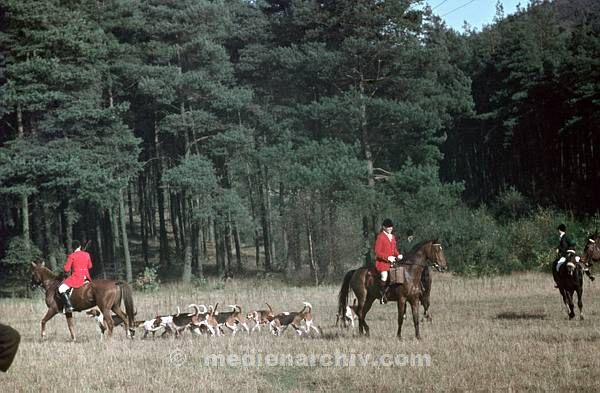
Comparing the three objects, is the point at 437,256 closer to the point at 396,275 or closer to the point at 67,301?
the point at 396,275

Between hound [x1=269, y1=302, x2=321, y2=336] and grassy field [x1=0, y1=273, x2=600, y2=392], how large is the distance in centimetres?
23

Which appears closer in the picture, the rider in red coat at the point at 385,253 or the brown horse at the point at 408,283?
the brown horse at the point at 408,283

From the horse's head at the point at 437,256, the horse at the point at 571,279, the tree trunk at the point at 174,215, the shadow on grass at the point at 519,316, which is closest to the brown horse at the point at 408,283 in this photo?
the horse's head at the point at 437,256

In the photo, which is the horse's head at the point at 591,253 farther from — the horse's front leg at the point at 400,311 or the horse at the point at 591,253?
the horse's front leg at the point at 400,311

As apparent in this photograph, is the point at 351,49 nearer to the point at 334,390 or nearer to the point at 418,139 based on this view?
the point at 418,139

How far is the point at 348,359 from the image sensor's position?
44.4ft

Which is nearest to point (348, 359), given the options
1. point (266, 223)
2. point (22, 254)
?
point (22, 254)

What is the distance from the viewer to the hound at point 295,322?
59.4ft

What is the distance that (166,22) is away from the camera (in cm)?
4453

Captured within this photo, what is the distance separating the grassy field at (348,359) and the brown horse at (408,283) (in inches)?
21.8

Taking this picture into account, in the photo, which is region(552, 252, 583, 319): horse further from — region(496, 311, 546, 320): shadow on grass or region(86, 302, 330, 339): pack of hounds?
region(86, 302, 330, 339): pack of hounds

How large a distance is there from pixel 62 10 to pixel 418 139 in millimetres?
18600

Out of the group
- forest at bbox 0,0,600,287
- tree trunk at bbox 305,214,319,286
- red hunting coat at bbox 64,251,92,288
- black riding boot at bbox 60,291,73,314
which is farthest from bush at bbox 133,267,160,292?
red hunting coat at bbox 64,251,92,288

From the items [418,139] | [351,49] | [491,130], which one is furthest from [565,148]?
[351,49]
